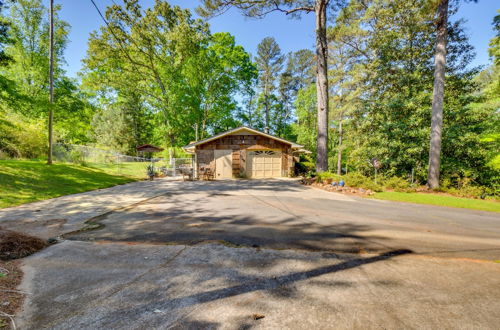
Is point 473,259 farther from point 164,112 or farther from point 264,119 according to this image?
point 264,119

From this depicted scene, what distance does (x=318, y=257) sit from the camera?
286 centimetres

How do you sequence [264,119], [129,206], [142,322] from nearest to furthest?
[142,322]
[129,206]
[264,119]

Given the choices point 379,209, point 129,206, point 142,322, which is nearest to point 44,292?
point 142,322

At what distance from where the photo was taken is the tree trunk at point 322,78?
11.6 m

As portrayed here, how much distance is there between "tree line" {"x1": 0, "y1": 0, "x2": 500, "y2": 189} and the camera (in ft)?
36.9

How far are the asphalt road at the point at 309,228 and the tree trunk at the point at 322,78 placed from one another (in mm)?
6522

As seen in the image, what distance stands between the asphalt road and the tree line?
7.34 metres

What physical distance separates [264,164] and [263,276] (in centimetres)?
1412

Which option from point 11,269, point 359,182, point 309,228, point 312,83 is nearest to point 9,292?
point 11,269

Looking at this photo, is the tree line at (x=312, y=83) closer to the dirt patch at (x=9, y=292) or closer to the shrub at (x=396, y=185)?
the shrub at (x=396, y=185)

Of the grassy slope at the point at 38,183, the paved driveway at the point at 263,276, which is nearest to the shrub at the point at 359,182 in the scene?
the paved driveway at the point at 263,276

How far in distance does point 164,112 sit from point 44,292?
22.2 meters

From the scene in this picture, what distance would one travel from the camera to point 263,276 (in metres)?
2.36

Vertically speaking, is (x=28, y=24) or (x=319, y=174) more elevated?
(x=28, y=24)
